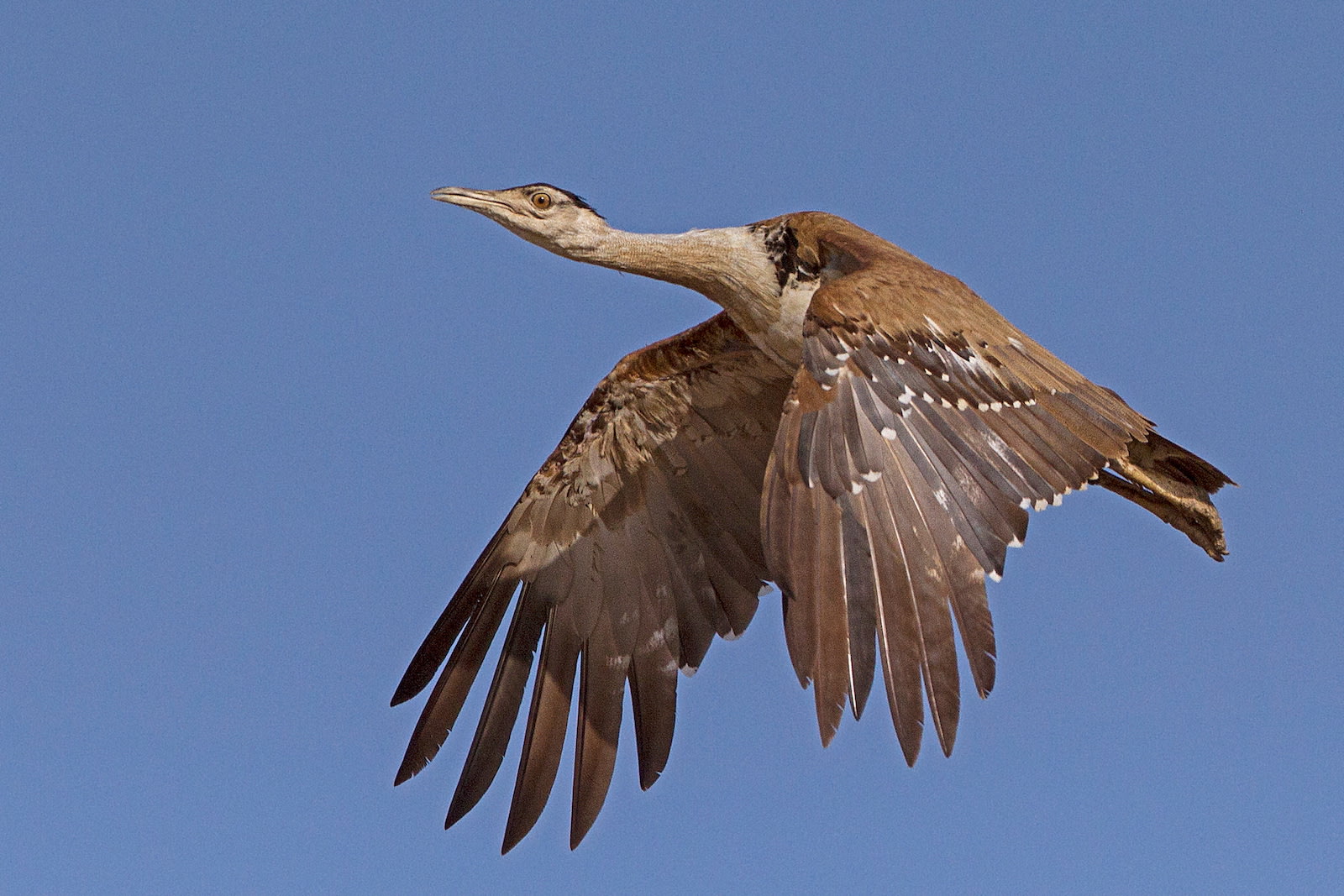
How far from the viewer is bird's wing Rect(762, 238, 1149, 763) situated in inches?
278

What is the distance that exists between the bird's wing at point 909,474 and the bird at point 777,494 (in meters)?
0.01

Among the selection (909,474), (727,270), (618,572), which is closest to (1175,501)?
(909,474)

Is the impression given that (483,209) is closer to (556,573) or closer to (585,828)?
(556,573)

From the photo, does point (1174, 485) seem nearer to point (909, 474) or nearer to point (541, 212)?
point (909, 474)

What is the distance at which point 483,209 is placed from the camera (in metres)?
9.70

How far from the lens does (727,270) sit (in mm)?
9484

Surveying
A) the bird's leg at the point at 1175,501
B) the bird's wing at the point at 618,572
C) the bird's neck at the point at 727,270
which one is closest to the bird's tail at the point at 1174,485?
the bird's leg at the point at 1175,501

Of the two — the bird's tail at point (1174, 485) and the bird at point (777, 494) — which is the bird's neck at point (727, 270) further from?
the bird's tail at point (1174, 485)

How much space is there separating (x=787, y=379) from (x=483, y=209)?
208cm

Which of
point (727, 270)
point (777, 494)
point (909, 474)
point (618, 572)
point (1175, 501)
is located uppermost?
point (727, 270)

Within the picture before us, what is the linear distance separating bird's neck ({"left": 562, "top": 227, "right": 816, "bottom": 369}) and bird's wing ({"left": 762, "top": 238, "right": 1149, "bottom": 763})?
2.59 feet

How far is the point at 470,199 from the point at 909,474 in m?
3.28

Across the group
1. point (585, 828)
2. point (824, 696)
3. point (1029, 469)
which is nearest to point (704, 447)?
point (585, 828)

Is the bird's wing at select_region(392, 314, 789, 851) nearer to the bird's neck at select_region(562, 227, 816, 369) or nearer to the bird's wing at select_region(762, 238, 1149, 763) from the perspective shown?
the bird's neck at select_region(562, 227, 816, 369)
